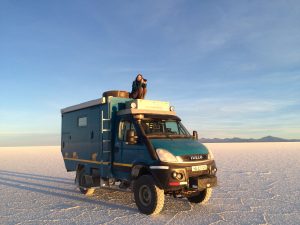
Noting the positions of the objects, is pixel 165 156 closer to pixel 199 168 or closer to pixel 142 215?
pixel 199 168

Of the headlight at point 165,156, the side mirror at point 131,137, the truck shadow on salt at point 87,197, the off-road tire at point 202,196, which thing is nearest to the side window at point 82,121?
the truck shadow on salt at point 87,197

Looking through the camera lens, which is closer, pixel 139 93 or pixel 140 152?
pixel 140 152

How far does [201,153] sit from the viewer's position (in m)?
7.91

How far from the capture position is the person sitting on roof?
9805mm

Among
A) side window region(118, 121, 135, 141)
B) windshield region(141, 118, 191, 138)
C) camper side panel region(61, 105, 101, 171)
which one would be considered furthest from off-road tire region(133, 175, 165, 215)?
camper side panel region(61, 105, 101, 171)

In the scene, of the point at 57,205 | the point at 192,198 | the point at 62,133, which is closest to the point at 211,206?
the point at 192,198

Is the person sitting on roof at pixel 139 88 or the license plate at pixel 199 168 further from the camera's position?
the person sitting on roof at pixel 139 88

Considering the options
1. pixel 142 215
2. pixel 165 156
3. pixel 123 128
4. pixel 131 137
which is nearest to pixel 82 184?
pixel 123 128

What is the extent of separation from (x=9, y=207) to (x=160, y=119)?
492cm

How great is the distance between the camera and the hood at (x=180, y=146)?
7.55m

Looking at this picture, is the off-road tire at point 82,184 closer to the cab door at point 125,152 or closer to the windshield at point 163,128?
the cab door at point 125,152

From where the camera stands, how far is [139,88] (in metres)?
9.80

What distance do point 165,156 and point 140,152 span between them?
78 cm

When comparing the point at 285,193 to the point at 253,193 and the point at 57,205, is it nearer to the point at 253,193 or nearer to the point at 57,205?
the point at 253,193
